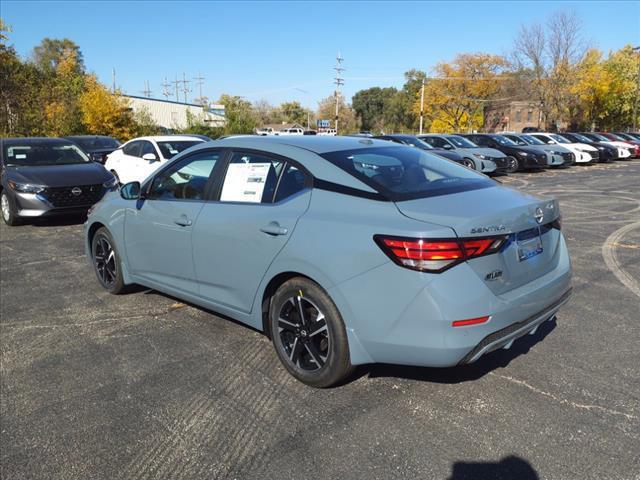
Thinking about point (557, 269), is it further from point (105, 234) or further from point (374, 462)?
point (105, 234)

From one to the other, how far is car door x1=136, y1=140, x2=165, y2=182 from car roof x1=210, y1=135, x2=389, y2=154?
27.3 feet

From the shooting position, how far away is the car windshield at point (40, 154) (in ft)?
33.1

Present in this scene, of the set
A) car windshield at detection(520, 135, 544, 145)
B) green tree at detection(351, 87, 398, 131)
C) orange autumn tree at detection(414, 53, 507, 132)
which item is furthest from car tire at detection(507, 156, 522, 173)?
green tree at detection(351, 87, 398, 131)

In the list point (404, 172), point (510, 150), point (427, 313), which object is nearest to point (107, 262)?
point (404, 172)

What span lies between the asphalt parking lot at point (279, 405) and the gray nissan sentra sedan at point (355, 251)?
1.18ft

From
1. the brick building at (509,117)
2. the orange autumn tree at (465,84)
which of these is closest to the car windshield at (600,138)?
the orange autumn tree at (465,84)

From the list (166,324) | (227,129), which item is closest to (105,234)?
(166,324)

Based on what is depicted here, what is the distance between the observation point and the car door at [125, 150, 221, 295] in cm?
421

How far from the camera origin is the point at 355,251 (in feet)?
9.83

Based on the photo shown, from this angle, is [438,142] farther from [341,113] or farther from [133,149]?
[341,113]

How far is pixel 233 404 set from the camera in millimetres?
3283

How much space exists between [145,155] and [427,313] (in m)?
10.6

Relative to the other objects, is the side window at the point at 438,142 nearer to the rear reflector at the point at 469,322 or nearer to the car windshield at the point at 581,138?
the car windshield at the point at 581,138

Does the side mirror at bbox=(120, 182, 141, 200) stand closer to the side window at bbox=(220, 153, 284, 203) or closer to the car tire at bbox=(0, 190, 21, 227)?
the side window at bbox=(220, 153, 284, 203)
